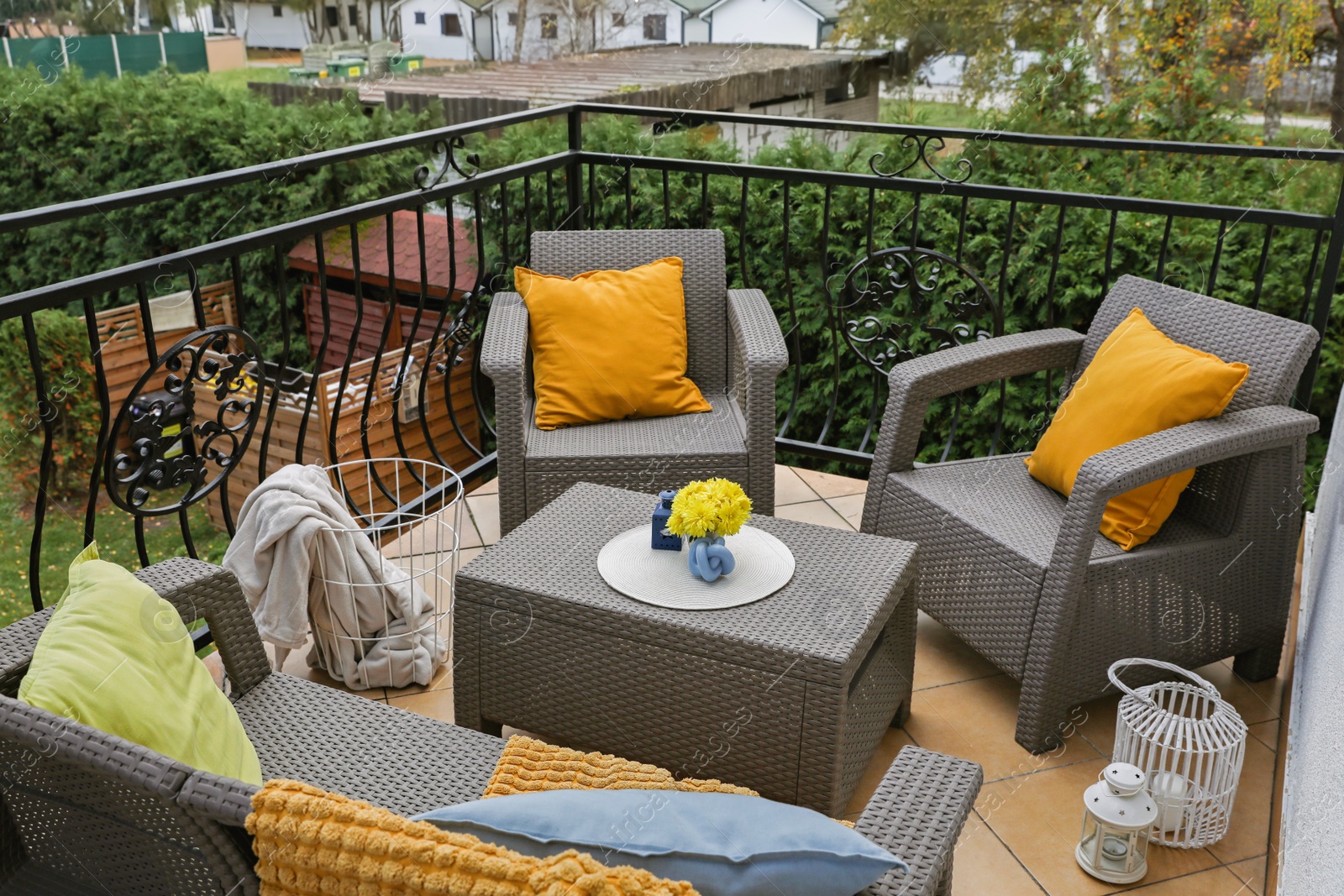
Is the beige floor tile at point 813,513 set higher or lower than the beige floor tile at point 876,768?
higher

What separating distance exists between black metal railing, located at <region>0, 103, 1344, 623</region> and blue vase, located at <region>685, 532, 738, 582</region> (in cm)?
102

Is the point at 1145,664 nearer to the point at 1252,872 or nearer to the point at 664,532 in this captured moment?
the point at 1252,872

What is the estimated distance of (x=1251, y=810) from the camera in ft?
6.39

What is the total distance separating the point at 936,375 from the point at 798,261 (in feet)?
7.82

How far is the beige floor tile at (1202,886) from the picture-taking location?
175 cm

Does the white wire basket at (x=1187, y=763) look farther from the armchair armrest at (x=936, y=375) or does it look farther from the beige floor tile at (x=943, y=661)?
the armchair armrest at (x=936, y=375)

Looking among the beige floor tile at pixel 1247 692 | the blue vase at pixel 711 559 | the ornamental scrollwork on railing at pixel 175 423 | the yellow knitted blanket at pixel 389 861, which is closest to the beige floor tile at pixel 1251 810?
the beige floor tile at pixel 1247 692

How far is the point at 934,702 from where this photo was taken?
2242 mm

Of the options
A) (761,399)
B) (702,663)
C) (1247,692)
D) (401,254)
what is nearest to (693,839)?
(702,663)

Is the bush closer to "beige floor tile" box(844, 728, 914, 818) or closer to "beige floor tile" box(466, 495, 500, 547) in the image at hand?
"beige floor tile" box(466, 495, 500, 547)

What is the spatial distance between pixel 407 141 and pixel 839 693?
174 cm

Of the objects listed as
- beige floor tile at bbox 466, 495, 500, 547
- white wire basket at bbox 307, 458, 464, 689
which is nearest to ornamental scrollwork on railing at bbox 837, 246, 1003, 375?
beige floor tile at bbox 466, 495, 500, 547

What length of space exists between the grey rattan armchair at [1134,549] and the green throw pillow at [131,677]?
56.6 inches

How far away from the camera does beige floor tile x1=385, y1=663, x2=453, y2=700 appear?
2268mm
